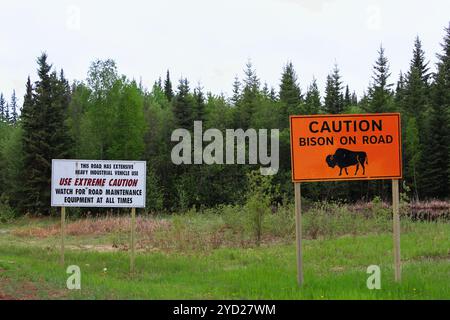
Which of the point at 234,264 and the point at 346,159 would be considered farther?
the point at 234,264

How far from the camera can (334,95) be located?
211 feet

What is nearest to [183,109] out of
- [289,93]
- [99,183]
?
[289,93]

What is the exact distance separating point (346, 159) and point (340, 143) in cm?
36

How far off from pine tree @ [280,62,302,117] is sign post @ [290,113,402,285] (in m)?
50.0

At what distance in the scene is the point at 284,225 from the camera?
2250 centimetres

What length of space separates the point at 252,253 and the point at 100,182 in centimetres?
539

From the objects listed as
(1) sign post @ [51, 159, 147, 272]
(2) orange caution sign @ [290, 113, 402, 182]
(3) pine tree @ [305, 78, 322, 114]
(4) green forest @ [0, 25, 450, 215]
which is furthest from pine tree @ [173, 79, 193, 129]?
(2) orange caution sign @ [290, 113, 402, 182]

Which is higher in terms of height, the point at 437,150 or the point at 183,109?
the point at 183,109

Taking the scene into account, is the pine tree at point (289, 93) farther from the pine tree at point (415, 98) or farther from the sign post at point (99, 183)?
the sign post at point (99, 183)

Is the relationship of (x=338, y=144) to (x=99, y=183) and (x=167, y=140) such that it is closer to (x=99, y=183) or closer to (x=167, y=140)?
(x=99, y=183)

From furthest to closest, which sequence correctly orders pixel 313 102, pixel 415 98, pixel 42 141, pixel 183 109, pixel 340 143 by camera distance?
pixel 313 102
pixel 415 98
pixel 183 109
pixel 42 141
pixel 340 143

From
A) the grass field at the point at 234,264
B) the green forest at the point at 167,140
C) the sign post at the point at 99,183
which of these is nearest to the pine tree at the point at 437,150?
the green forest at the point at 167,140
